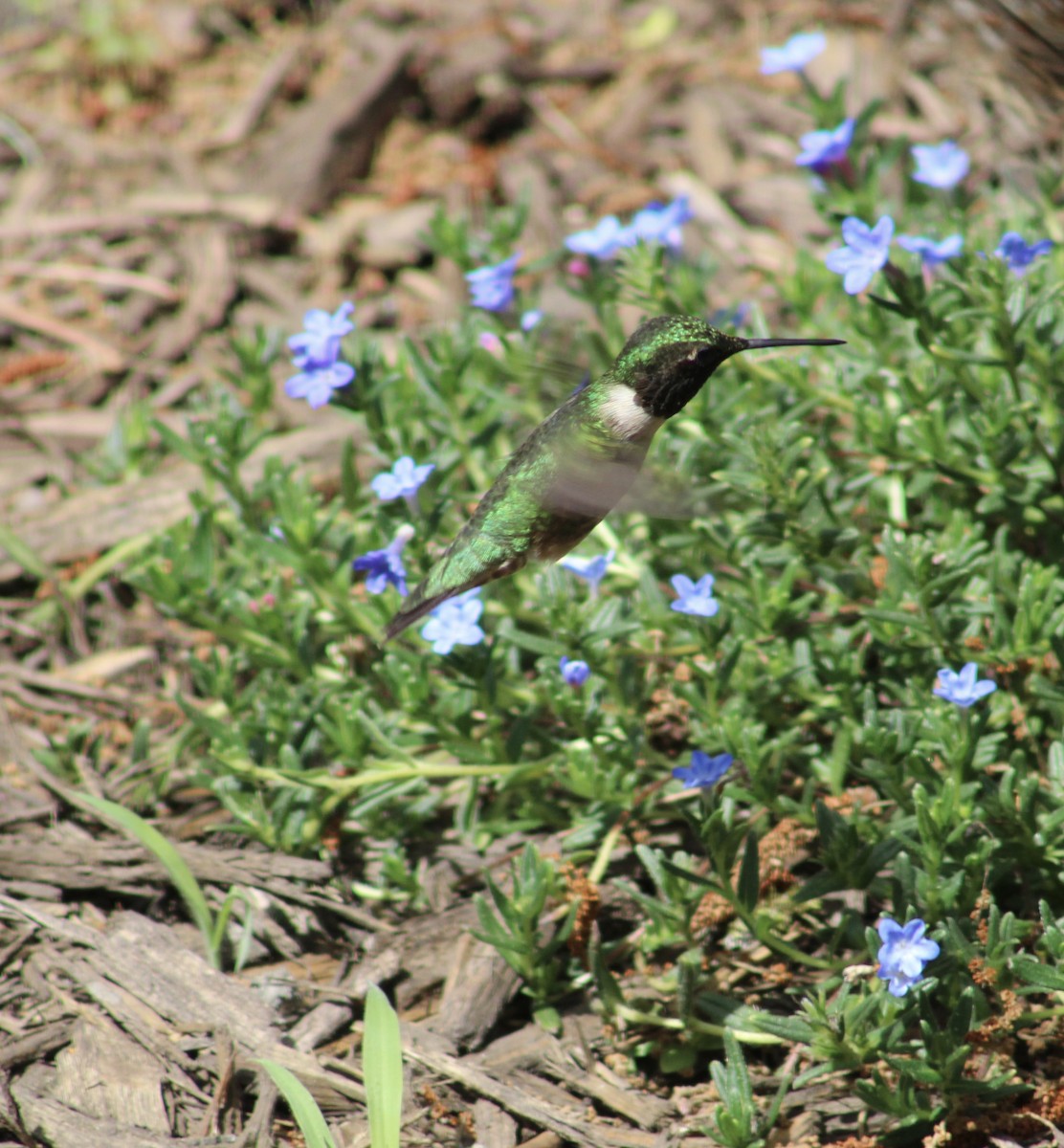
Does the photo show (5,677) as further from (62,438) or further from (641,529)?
(641,529)

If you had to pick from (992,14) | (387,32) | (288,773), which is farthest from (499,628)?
(387,32)

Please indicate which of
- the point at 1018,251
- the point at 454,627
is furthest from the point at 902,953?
the point at 1018,251

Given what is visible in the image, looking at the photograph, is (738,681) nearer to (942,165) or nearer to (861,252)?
(861,252)

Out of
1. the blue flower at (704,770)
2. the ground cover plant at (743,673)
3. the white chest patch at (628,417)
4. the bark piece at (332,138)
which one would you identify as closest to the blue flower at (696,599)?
the ground cover plant at (743,673)

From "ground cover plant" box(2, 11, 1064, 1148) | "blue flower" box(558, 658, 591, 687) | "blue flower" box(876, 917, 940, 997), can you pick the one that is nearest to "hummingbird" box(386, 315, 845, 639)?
"ground cover plant" box(2, 11, 1064, 1148)

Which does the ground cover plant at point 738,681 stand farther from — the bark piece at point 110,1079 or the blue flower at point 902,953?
the bark piece at point 110,1079
